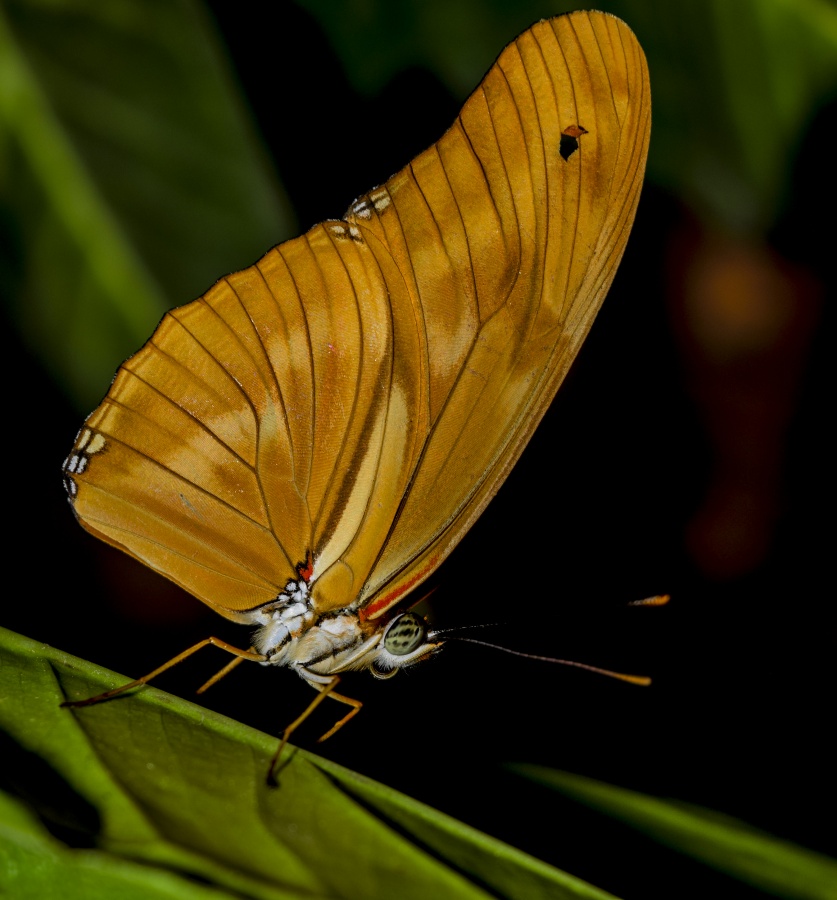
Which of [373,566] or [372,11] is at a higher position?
[372,11]

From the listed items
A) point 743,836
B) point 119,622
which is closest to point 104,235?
point 119,622

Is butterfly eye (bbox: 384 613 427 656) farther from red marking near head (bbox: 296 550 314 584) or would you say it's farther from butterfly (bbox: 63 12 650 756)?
red marking near head (bbox: 296 550 314 584)

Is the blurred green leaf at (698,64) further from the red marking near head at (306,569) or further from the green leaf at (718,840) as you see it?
the green leaf at (718,840)

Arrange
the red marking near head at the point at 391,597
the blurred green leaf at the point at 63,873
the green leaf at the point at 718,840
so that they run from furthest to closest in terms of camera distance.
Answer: the red marking near head at the point at 391,597
the green leaf at the point at 718,840
the blurred green leaf at the point at 63,873

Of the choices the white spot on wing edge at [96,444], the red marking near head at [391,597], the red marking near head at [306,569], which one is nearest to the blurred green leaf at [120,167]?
the white spot on wing edge at [96,444]

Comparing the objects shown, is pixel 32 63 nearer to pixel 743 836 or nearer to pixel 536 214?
pixel 536 214

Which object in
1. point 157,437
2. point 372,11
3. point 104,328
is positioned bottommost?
point 157,437

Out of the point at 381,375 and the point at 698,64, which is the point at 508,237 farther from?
the point at 698,64

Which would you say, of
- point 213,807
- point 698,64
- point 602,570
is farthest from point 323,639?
point 602,570
